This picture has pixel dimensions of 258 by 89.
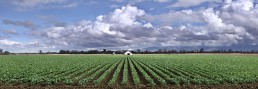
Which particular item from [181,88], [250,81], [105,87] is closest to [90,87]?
[105,87]

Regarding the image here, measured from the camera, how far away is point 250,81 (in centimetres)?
2788

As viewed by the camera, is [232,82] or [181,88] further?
[232,82]

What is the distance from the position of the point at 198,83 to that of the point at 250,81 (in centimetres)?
494

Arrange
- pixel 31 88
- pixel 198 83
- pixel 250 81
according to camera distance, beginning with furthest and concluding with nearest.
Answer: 1. pixel 250 81
2. pixel 198 83
3. pixel 31 88

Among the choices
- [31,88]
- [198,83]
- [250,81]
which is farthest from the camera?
[250,81]

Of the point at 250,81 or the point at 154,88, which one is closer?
the point at 154,88

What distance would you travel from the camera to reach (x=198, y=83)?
26.1 meters

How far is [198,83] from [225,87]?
3089mm

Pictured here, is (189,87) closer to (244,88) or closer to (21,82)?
(244,88)

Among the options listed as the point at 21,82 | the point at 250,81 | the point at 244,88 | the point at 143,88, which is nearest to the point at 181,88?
the point at 143,88

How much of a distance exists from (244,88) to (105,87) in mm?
9337

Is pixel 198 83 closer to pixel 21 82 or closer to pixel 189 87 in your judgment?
pixel 189 87

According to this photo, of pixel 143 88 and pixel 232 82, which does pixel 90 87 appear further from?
pixel 232 82

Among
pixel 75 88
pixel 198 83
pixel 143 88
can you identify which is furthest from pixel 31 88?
pixel 198 83
